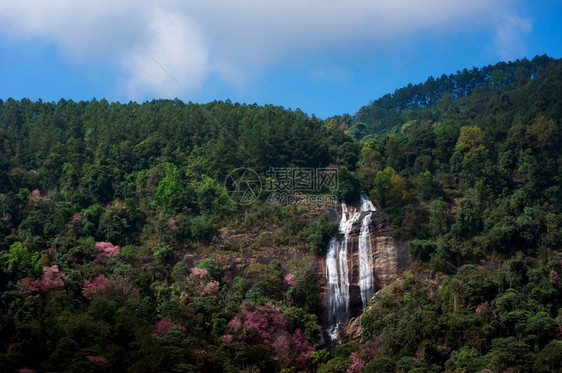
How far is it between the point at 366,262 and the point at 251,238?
912 centimetres

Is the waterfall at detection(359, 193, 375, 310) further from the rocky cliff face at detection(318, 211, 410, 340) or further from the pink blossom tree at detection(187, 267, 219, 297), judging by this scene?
the pink blossom tree at detection(187, 267, 219, 297)

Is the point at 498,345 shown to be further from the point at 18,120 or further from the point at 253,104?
the point at 18,120

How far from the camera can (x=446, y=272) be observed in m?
51.4

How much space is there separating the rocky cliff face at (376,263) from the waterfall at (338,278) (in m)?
0.31

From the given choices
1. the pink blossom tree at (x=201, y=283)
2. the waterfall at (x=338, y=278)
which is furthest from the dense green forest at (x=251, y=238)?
the waterfall at (x=338, y=278)

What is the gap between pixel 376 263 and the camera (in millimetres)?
54438

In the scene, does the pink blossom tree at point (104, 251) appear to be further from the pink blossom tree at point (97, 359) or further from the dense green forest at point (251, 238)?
the pink blossom tree at point (97, 359)

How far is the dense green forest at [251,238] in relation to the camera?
4088 centimetres

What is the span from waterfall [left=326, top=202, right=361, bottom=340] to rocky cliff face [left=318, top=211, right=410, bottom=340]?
0.31 metres

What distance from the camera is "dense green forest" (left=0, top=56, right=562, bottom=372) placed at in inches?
1609

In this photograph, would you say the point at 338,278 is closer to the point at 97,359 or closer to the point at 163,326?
the point at 163,326

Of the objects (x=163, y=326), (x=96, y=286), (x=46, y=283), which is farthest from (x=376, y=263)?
(x=46, y=283)

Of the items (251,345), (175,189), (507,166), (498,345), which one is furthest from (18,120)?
(498,345)

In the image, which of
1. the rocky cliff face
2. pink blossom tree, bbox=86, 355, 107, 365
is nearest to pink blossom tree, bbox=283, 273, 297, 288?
the rocky cliff face
